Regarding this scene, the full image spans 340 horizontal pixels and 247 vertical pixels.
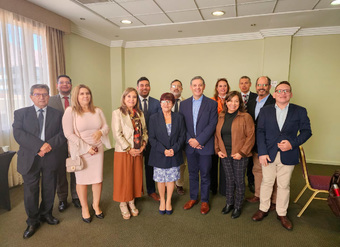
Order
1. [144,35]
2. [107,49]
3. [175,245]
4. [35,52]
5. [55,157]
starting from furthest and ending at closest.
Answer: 1. [107,49]
2. [144,35]
3. [35,52]
4. [55,157]
5. [175,245]

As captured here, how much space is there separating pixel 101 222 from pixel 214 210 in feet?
4.86

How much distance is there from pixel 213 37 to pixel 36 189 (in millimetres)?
4957

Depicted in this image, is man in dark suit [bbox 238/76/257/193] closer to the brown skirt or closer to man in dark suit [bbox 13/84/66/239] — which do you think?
the brown skirt

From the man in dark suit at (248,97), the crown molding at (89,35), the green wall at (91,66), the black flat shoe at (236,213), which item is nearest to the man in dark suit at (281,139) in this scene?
the black flat shoe at (236,213)

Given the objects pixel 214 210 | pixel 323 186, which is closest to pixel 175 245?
pixel 214 210

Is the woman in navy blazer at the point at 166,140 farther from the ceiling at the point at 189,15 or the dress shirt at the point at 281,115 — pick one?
the ceiling at the point at 189,15

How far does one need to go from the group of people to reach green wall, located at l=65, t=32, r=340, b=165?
2.80 m

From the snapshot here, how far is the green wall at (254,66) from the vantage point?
5.02 m

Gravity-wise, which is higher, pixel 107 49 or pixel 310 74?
pixel 107 49

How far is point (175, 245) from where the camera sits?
2.33 m

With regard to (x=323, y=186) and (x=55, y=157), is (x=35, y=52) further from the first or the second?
(x=323, y=186)

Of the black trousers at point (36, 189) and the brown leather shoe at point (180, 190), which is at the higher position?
the black trousers at point (36, 189)

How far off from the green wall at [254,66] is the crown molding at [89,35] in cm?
10

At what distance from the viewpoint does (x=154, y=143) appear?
107 inches
